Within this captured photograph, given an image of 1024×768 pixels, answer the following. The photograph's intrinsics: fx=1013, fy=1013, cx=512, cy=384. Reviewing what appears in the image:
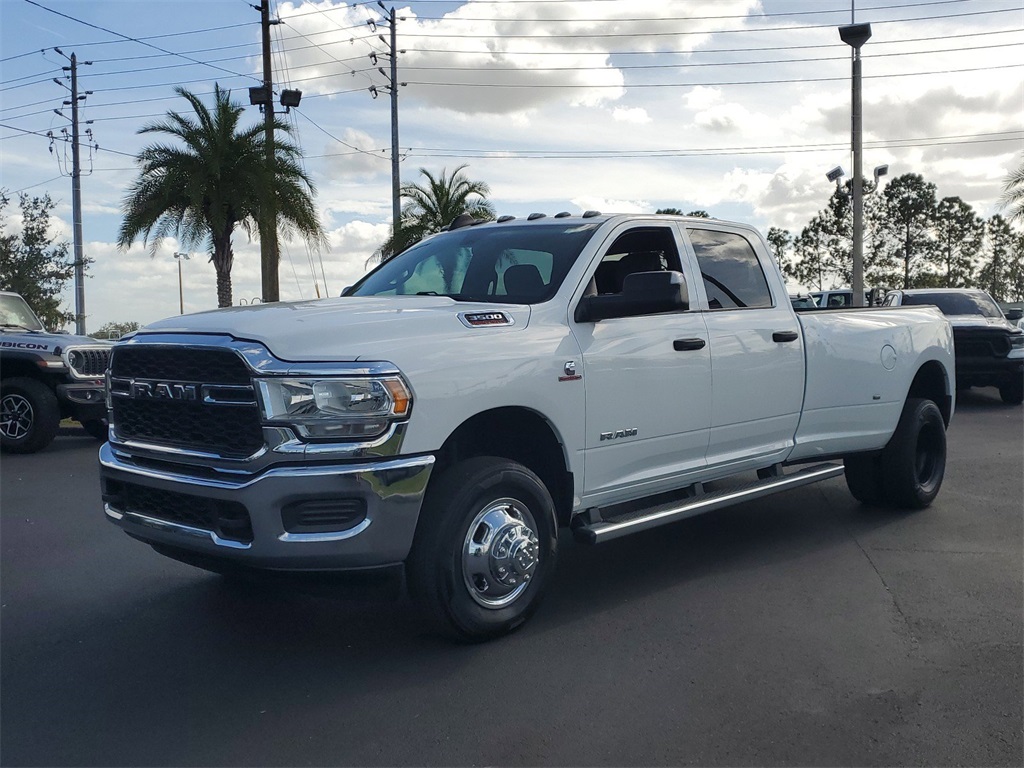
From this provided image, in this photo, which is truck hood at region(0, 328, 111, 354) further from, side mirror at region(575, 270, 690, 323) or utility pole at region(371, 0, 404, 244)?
utility pole at region(371, 0, 404, 244)

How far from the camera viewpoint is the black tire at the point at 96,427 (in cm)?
1244

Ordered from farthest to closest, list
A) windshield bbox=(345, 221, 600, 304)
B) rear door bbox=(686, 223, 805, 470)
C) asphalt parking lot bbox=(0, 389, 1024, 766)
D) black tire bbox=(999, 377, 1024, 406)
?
black tire bbox=(999, 377, 1024, 406) → rear door bbox=(686, 223, 805, 470) → windshield bbox=(345, 221, 600, 304) → asphalt parking lot bbox=(0, 389, 1024, 766)

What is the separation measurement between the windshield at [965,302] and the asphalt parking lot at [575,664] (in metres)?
10.4

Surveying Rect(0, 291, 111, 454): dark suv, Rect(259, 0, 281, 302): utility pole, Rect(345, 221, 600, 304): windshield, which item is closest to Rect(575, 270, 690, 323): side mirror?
Rect(345, 221, 600, 304): windshield

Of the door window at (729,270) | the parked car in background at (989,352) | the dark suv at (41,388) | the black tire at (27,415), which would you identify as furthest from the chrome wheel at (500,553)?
the parked car in background at (989,352)

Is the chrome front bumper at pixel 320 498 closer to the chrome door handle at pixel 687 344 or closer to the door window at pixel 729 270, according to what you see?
the chrome door handle at pixel 687 344

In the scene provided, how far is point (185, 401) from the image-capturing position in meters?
4.35

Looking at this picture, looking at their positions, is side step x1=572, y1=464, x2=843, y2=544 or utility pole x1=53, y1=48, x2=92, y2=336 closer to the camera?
side step x1=572, y1=464, x2=843, y2=544

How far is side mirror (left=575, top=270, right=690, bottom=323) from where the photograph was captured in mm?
5016

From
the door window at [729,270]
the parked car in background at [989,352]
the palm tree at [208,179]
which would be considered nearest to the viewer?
the door window at [729,270]

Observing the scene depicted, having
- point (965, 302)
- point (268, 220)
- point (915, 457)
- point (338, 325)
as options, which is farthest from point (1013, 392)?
point (268, 220)

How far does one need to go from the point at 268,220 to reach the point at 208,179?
1722 mm

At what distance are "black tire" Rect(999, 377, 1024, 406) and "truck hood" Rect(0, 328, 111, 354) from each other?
42.8 ft

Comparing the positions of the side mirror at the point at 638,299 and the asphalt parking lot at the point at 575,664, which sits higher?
the side mirror at the point at 638,299
